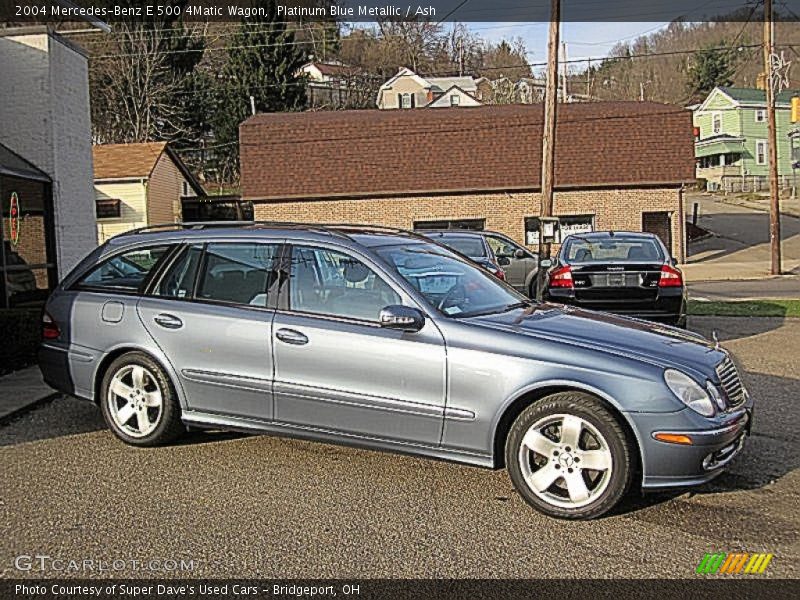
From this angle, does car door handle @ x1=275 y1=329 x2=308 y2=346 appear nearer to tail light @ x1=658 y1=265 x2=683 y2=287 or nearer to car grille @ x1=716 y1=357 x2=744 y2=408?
car grille @ x1=716 y1=357 x2=744 y2=408

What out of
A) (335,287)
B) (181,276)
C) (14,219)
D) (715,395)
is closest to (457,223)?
(14,219)

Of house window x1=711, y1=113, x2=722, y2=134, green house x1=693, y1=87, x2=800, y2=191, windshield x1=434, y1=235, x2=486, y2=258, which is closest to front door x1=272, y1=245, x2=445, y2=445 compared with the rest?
windshield x1=434, y1=235, x2=486, y2=258

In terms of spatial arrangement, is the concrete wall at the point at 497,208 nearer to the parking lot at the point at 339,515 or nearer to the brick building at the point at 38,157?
the brick building at the point at 38,157

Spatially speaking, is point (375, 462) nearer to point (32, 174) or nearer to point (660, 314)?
point (660, 314)

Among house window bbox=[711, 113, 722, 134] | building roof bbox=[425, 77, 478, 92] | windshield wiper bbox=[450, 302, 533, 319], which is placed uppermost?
building roof bbox=[425, 77, 478, 92]

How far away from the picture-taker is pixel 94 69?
47.2m

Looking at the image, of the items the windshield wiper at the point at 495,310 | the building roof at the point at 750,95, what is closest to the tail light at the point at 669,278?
the windshield wiper at the point at 495,310

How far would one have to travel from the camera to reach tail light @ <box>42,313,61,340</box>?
277 inches

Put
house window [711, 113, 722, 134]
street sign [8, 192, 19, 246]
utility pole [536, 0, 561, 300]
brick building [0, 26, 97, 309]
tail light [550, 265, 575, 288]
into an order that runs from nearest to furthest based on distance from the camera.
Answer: tail light [550, 265, 575, 288], street sign [8, 192, 19, 246], brick building [0, 26, 97, 309], utility pole [536, 0, 561, 300], house window [711, 113, 722, 134]

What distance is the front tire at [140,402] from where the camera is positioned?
6.44 meters

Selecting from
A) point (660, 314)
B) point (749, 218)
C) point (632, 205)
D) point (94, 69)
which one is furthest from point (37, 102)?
point (749, 218)

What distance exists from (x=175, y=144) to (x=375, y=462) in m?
51.8

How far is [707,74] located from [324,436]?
3376 inches

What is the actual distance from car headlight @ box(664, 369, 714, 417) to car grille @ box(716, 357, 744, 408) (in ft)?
0.84
